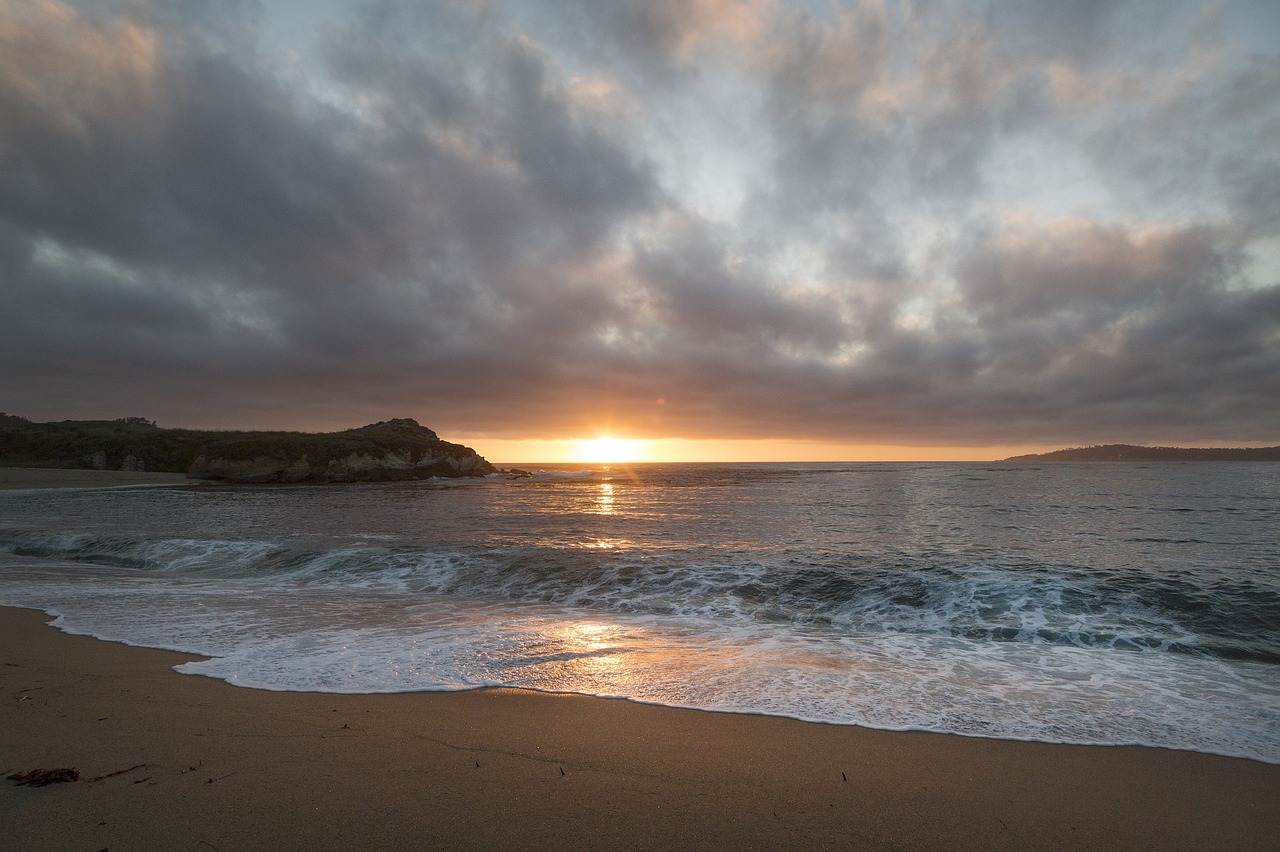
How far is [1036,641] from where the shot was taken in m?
8.89

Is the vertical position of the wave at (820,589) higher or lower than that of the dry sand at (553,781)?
lower

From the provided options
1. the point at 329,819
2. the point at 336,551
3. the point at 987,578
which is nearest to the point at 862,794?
the point at 329,819

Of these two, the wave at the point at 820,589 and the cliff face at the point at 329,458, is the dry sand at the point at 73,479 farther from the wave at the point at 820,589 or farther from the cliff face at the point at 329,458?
the wave at the point at 820,589

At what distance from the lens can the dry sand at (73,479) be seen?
49.0 m

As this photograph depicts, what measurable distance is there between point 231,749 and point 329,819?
1577mm

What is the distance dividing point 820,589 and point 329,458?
2749 inches

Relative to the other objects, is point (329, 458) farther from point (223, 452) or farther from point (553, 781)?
point (553, 781)

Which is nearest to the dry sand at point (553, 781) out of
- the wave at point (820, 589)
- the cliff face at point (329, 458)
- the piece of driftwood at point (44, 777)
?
the piece of driftwood at point (44, 777)

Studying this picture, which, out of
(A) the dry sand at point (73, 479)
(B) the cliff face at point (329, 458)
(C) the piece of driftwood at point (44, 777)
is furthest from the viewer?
(B) the cliff face at point (329, 458)

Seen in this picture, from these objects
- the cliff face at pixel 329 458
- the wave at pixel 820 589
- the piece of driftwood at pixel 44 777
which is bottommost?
the wave at pixel 820 589

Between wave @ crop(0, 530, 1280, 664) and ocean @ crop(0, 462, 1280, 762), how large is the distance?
2.8 inches

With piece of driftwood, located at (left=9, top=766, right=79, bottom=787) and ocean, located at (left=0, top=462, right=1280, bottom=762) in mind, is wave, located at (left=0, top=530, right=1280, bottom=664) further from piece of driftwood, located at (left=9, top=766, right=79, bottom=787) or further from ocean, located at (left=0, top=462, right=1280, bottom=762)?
piece of driftwood, located at (left=9, top=766, right=79, bottom=787)

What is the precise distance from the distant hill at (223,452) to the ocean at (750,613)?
153 ft

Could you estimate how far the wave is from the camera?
30.7ft
